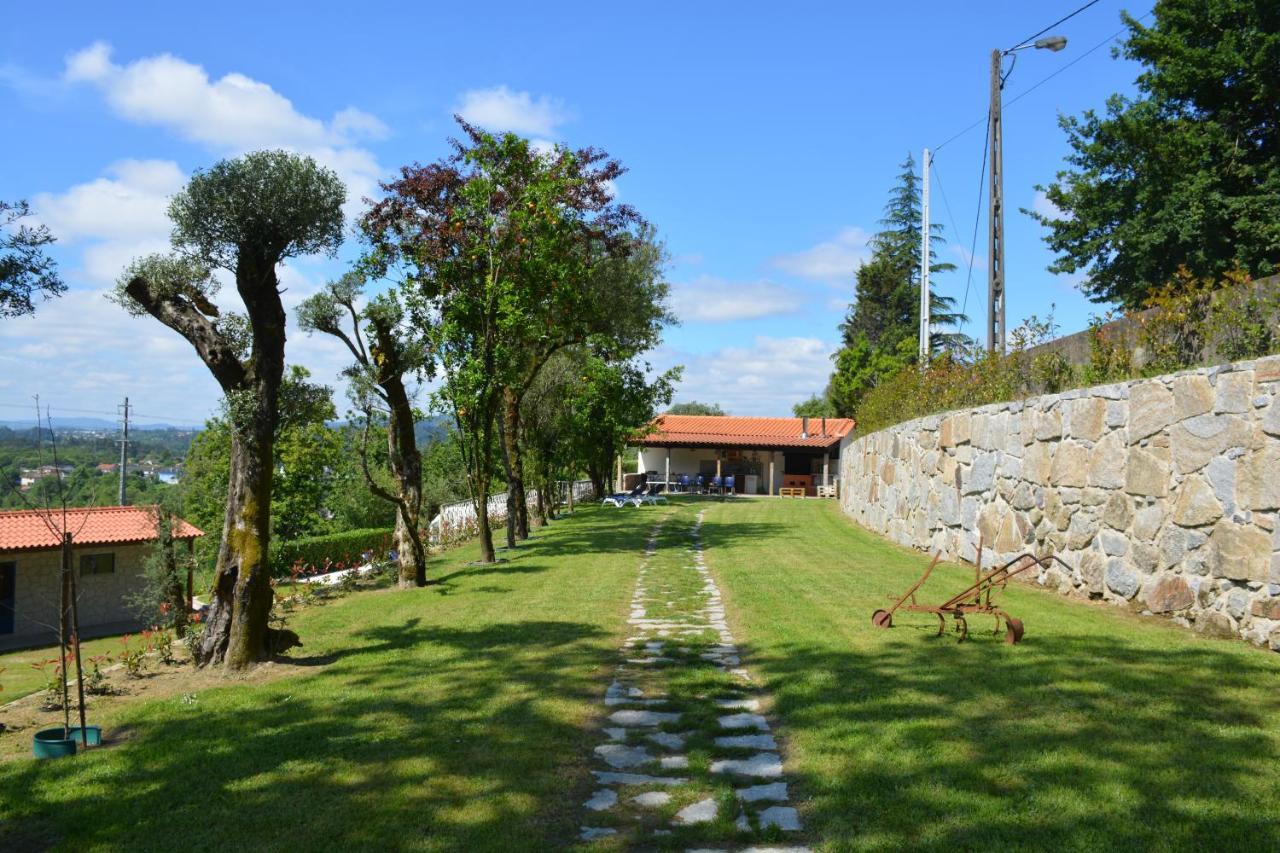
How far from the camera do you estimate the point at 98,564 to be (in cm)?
2309

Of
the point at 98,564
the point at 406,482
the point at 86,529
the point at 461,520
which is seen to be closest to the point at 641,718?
the point at 406,482

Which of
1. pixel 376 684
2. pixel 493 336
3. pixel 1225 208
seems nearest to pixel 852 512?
pixel 1225 208

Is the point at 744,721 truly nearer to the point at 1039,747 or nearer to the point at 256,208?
the point at 1039,747

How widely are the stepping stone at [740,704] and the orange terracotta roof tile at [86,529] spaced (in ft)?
→ 62.7

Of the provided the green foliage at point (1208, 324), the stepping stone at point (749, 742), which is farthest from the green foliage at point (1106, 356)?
the stepping stone at point (749, 742)

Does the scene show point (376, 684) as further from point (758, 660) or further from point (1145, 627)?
point (1145, 627)

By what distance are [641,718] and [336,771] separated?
6.14ft

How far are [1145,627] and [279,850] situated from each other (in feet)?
22.7

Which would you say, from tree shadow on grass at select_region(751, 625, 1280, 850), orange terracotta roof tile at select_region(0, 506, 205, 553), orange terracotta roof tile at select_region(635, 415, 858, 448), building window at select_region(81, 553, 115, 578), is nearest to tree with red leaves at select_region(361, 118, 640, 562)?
tree shadow on grass at select_region(751, 625, 1280, 850)

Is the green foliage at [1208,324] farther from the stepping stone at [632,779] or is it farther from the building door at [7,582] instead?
the building door at [7,582]

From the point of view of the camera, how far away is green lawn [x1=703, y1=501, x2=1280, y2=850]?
3570 mm

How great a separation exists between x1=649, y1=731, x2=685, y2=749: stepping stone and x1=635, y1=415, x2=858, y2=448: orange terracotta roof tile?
100ft

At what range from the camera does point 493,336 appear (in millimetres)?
13883

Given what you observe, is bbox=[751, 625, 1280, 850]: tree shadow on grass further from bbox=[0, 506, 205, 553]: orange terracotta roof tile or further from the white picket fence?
bbox=[0, 506, 205, 553]: orange terracotta roof tile
